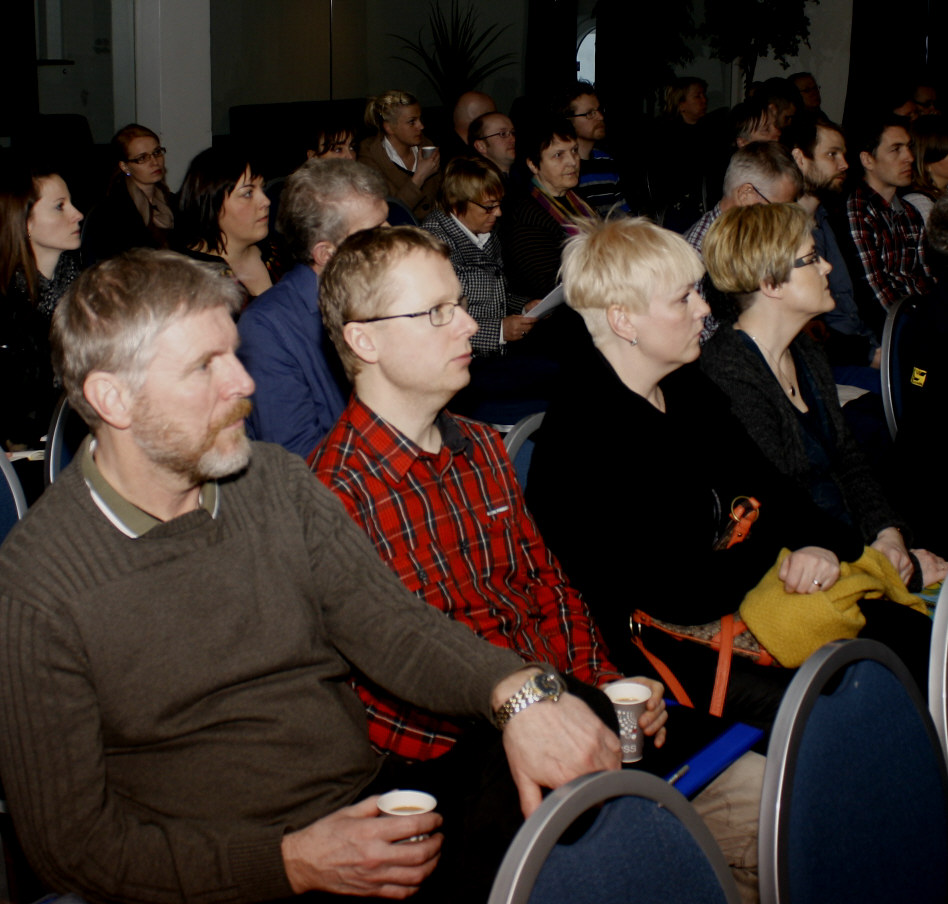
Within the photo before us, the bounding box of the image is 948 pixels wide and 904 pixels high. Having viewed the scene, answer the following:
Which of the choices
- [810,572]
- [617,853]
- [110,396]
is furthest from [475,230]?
[617,853]

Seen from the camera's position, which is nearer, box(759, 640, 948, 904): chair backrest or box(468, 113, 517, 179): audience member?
box(759, 640, 948, 904): chair backrest

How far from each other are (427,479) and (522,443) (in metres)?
0.58

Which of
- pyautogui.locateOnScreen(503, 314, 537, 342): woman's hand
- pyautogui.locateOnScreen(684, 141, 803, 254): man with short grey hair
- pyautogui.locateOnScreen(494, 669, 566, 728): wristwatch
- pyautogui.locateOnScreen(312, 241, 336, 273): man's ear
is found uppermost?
pyautogui.locateOnScreen(684, 141, 803, 254): man with short grey hair

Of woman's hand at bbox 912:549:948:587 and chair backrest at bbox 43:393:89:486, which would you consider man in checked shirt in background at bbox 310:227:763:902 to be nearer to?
chair backrest at bbox 43:393:89:486

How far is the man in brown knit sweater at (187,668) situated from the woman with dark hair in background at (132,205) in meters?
3.43

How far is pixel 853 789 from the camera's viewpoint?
1.25 m

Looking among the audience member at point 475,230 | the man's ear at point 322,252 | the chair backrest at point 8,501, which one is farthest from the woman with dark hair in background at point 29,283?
the audience member at point 475,230

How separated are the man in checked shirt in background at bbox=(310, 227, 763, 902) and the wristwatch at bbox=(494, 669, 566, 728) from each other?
1.09 ft

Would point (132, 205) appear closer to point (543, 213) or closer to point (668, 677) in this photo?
point (543, 213)

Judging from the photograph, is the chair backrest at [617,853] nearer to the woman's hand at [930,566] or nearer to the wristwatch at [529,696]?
the wristwatch at [529,696]

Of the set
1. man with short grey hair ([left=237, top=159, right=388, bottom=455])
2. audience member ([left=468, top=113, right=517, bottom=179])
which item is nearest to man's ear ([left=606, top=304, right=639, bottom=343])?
man with short grey hair ([left=237, top=159, right=388, bottom=455])

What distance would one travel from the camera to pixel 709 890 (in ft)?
3.57

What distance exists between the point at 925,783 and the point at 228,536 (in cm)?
98

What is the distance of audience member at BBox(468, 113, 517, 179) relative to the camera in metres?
5.79
